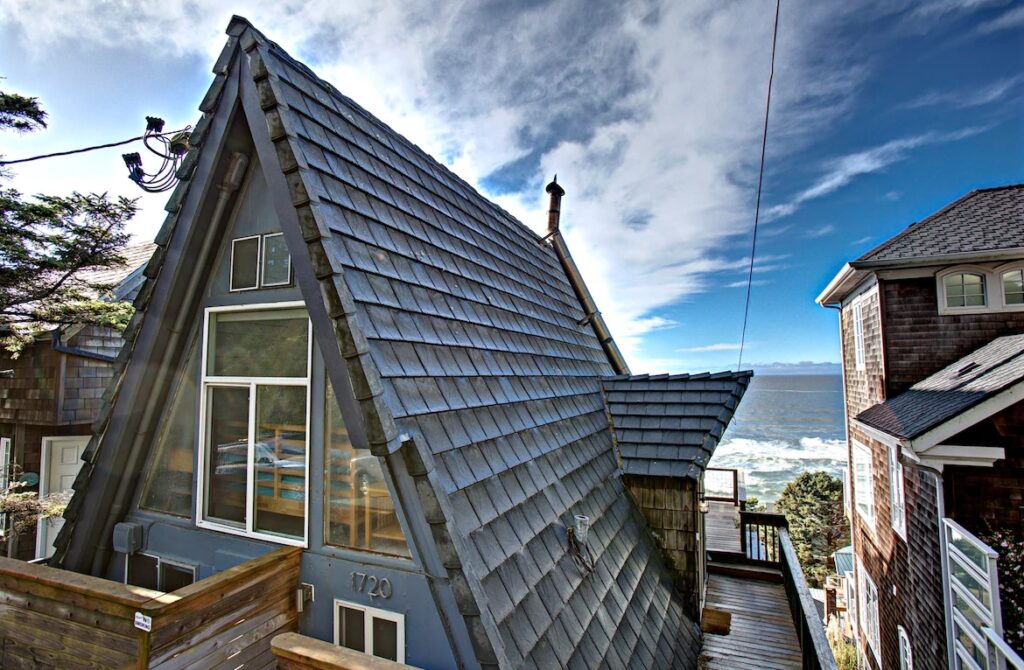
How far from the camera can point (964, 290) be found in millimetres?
8734

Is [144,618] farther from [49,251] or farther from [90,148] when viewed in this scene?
[49,251]

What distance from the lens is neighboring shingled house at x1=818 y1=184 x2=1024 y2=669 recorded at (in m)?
5.74

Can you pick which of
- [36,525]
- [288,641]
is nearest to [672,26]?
[288,641]

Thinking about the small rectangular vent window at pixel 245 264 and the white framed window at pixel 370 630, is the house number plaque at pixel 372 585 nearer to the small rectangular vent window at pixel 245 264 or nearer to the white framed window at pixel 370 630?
the white framed window at pixel 370 630

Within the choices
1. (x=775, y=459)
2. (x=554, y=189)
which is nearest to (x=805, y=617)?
(x=554, y=189)

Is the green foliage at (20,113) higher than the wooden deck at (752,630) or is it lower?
higher

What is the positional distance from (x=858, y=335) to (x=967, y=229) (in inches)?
119

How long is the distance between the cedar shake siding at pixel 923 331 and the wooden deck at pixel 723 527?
165 inches

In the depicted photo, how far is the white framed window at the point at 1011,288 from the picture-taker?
8391mm

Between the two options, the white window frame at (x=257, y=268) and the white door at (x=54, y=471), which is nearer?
the white window frame at (x=257, y=268)

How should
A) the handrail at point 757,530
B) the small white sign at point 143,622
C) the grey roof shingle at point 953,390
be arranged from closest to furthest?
the small white sign at point 143,622 → the grey roof shingle at point 953,390 → the handrail at point 757,530

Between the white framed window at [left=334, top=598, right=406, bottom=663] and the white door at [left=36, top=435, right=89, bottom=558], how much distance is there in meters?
10.5

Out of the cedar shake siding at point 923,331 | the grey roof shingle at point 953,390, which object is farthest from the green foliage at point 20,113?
the cedar shake siding at point 923,331

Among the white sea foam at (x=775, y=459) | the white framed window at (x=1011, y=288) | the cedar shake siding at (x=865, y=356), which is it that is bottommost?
the white sea foam at (x=775, y=459)
